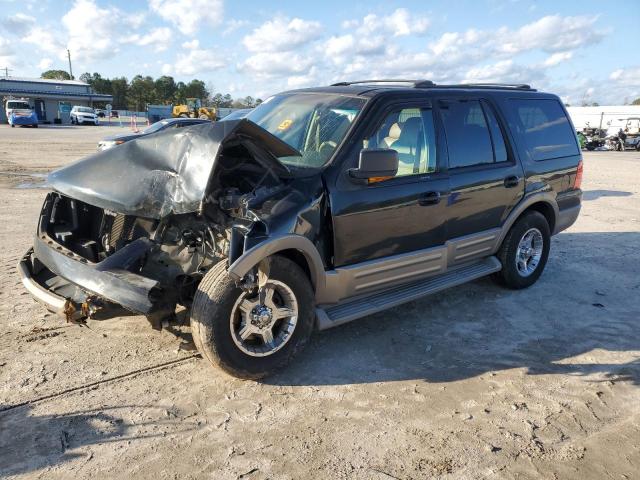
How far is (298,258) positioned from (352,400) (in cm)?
106

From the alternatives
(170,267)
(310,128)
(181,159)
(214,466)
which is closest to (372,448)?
(214,466)

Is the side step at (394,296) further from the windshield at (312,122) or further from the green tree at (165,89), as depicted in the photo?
the green tree at (165,89)

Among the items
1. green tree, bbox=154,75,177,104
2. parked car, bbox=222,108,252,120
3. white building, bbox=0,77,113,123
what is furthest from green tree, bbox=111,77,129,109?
parked car, bbox=222,108,252,120

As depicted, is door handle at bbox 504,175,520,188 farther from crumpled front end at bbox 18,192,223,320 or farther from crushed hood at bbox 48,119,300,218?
crumpled front end at bbox 18,192,223,320

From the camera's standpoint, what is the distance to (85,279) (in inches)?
134

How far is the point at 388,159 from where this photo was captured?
12.3ft

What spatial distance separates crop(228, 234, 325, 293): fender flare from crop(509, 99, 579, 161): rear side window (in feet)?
9.66

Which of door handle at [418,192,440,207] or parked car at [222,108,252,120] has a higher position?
parked car at [222,108,252,120]

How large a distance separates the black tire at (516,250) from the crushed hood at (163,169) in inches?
112

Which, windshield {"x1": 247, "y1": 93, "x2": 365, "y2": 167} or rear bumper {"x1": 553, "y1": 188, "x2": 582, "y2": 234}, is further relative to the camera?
rear bumper {"x1": 553, "y1": 188, "x2": 582, "y2": 234}

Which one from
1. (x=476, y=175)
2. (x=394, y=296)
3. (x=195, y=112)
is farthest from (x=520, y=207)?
(x=195, y=112)

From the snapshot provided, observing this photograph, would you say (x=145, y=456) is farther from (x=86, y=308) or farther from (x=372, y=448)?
(x=372, y=448)

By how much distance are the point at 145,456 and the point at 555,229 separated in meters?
5.01

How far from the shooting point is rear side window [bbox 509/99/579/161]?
548 cm
